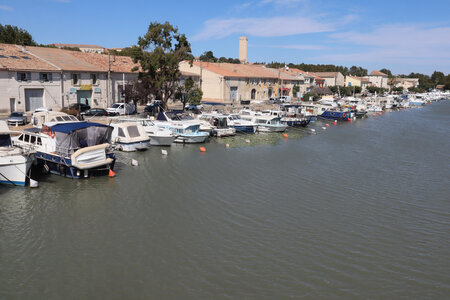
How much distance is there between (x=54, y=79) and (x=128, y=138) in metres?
19.6

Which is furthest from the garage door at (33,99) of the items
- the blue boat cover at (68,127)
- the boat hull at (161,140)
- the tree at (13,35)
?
the tree at (13,35)

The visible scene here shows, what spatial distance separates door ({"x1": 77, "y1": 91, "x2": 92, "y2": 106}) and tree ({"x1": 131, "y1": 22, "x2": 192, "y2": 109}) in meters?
8.34

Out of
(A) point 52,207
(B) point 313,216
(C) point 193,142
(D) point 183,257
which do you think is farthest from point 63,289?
(C) point 193,142

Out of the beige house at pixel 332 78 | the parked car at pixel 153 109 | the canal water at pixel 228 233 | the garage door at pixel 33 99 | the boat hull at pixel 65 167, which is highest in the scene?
the beige house at pixel 332 78

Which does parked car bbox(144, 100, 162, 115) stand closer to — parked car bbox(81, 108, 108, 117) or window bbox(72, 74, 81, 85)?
parked car bbox(81, 108, 108, 117)

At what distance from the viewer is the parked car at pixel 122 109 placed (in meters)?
43.1

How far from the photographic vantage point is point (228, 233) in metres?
16.7

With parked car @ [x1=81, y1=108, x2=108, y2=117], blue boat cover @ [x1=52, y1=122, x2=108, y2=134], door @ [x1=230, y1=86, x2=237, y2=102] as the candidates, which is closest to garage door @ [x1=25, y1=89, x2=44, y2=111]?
parked car @ [x1=81, y1=108, x2=108, y2=117]

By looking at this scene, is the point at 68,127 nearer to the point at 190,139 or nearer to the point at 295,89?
the point at 190,139

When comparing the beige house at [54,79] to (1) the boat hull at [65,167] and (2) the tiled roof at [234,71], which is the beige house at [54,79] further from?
(2) the tiled roof at [234,71]

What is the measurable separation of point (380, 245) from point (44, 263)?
13.5 meters

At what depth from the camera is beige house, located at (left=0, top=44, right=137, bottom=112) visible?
40375mm

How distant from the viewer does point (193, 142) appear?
117 feet

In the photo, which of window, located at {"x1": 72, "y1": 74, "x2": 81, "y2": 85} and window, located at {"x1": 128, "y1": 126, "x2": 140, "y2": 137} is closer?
window, located at {"x1": 128, "y1": 126, "x2": 140, "y2": 137}
